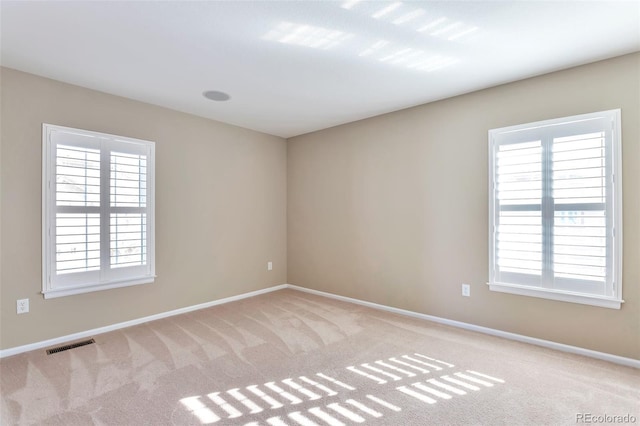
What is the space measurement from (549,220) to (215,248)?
3.79 metres

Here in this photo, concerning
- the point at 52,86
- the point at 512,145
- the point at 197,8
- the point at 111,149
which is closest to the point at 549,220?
the point at 512,145

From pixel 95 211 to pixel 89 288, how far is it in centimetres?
77

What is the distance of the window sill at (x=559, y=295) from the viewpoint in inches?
98.7

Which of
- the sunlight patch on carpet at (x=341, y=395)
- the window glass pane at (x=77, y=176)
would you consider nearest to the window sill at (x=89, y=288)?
the window glass pane at (x=77, y=176)

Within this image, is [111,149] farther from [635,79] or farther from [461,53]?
[635,79]

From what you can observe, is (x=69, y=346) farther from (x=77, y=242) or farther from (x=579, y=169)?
(x=579, y=169)

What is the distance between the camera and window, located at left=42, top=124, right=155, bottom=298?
2854 mm

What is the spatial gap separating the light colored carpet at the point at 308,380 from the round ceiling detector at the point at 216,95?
8.18 ft

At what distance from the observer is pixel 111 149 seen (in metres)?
3.21

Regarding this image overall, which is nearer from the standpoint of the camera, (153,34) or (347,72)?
(153,34)

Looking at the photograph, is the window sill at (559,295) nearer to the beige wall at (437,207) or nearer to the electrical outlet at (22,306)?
the beige wall at (437,207)

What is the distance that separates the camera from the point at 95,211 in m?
3.09

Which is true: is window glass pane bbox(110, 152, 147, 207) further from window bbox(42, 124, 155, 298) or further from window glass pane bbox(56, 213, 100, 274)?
window glass pane bbox(56, 213, 100, 274)

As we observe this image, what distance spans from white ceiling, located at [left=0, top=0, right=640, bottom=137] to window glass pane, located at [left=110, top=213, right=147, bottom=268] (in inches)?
52.3
